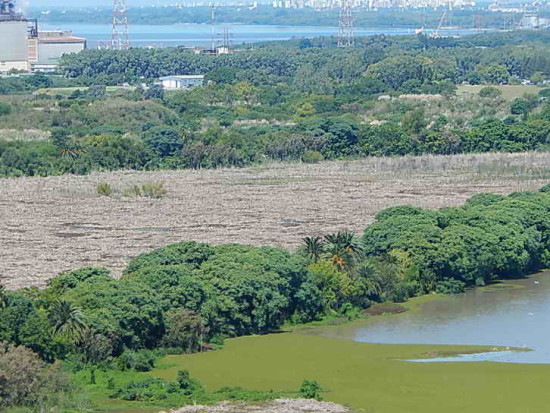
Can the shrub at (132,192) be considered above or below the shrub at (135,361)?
Result: below

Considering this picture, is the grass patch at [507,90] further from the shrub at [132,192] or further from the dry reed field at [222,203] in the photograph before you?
the shrub at [132,192]

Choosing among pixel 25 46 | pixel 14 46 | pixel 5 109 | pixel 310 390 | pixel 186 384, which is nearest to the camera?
pixel 310 390

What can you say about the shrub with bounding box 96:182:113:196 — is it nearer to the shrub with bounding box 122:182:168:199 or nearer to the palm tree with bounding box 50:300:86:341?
the shrub with bounding box 122:182:168:199

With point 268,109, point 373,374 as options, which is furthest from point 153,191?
point 268,109

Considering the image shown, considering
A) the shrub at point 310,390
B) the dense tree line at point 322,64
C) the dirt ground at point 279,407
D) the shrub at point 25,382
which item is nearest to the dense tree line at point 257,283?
the shrub at point 25,382

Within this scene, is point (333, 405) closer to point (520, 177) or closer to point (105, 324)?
point (105, 324)

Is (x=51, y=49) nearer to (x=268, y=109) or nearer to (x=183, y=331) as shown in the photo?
→ (x=268, y=109)
